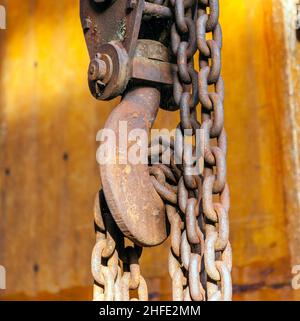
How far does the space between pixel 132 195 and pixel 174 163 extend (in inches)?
5.0

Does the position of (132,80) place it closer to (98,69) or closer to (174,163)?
(98,69)

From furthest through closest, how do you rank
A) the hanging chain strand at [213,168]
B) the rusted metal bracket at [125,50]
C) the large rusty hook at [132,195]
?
1. the rusted metal bracket at [125,50]
2. the large rusty hook at [132,195]
3. the hanging chain strand at [213,168]

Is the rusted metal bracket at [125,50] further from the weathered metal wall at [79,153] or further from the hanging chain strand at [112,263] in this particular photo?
the weathered metal wall at [79,153]

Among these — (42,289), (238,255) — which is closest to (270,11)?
(238,255)

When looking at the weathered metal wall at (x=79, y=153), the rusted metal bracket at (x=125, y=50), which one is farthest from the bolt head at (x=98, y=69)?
the weathered metal wall at (x=79, y=153)

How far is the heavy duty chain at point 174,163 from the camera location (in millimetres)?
1341

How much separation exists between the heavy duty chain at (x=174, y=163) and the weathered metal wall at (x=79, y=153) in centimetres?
164

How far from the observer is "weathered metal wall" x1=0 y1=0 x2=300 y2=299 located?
10.5 feet

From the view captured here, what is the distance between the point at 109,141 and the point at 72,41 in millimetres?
3389

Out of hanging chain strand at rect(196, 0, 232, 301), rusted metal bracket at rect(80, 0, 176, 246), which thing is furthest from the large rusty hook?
hanging chain strand at rect(196, 0, 232, 301)

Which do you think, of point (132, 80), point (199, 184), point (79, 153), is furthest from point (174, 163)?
point (79, 153)

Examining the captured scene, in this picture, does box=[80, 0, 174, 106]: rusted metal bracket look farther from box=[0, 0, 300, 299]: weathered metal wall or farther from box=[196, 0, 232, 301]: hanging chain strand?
box=[0, 0, 300, 299]: weathered metal wall

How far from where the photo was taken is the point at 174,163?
4.96ft

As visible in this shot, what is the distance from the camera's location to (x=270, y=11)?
131 inches
